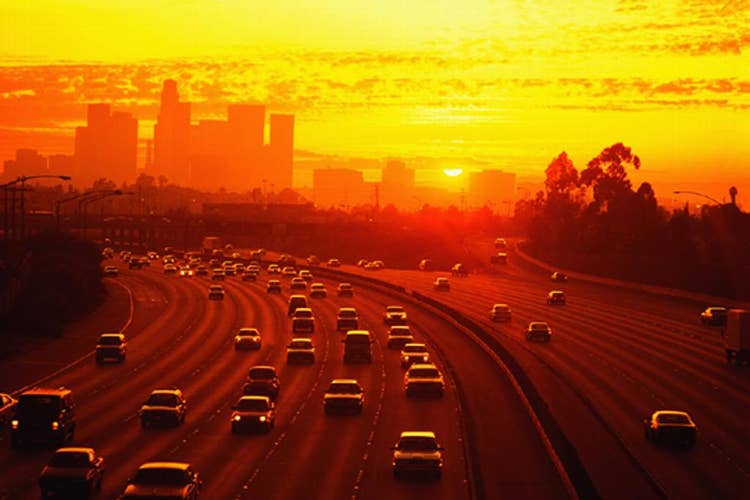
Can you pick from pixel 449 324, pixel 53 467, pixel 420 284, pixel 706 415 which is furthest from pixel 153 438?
pixel 420 284

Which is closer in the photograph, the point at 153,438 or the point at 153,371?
the point at 153,438

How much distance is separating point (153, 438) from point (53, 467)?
1060 cm

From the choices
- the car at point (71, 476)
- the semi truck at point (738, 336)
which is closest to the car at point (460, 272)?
the semi truck at point (738, 336)

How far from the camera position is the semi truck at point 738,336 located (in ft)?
201

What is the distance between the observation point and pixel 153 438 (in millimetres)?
41281

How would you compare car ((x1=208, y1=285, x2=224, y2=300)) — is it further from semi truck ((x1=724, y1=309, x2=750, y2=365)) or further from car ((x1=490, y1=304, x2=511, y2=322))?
semi truck ((x1=724, y1=309, x2=750, y2=365))

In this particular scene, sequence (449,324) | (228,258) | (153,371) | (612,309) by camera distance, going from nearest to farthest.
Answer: (153,371) → (449,324) → (612,309) → (228,258)

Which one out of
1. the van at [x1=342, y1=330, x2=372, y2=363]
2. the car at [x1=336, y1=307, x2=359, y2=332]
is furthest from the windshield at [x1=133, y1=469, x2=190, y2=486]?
the car at [x1=336, y1=307, x2=359, y2=332]

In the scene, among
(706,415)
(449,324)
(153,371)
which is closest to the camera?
(706,415)

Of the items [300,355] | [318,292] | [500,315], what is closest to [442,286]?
[318,292]

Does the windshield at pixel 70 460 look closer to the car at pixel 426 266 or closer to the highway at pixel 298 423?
the highway at pixel 298 423

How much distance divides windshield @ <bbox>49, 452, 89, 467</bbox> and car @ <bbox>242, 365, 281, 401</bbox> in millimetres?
18669

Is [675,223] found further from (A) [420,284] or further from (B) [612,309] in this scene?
(B) [612,309]

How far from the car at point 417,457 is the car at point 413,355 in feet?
87.9
